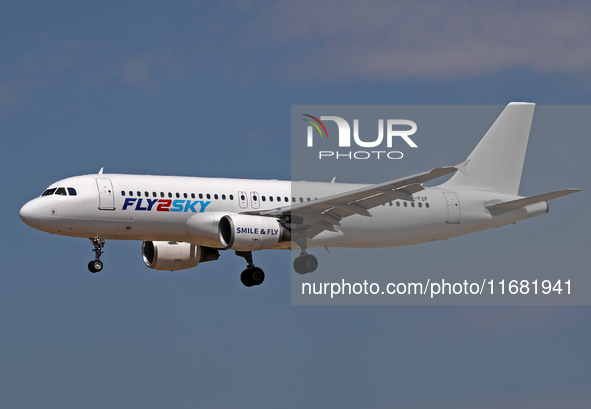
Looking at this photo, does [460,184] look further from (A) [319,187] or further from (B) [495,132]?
(A) [319,187]

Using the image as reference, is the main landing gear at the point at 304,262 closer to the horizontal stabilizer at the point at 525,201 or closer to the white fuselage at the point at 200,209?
the white fuselage at the point at 200,209

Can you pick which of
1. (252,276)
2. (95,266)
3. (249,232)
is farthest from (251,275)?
(95,266)

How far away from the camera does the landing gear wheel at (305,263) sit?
4031 cm

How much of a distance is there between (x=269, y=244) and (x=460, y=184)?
12430mm

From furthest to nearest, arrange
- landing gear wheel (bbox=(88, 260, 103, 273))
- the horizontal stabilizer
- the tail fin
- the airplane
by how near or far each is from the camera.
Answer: the tail fin
landing gear wheel (bbox=(88, 260, 103, 273))
the airplane
the horizontal stabilizer

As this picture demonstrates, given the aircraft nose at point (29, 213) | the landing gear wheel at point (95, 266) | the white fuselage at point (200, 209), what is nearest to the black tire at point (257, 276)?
the white fuselage at point (200, 209)

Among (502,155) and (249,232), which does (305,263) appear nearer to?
(249,232)

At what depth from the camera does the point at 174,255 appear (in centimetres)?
4312

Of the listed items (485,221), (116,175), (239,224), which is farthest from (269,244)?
(485,221)

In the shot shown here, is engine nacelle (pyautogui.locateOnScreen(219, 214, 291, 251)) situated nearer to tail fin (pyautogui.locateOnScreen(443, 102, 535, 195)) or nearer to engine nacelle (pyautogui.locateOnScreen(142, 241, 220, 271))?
engine nacelle (pyautogui.locateOnScreen(142, 241, 220, 271))

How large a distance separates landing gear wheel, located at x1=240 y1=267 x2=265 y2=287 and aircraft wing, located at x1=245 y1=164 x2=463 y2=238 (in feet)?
12.2

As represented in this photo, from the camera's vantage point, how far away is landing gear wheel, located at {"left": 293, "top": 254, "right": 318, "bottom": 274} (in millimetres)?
40312

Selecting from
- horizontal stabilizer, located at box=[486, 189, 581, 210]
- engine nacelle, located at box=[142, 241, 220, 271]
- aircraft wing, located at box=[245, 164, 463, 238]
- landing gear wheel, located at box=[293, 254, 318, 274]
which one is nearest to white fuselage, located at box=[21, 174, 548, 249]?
horizontal stabilizer, located at box=[486, 189, 581, 210]

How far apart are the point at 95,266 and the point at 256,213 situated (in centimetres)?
710
